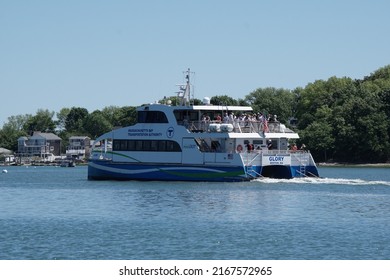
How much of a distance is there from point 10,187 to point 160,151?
359 inches

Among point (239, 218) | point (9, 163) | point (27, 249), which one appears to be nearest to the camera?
point (27, 249)

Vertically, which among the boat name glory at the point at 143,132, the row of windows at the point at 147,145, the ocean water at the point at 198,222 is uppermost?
the boat name glory at the point at 143,132

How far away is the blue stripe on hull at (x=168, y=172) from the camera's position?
181 ft

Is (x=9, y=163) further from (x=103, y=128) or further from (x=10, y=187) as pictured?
(x=10, y=187)

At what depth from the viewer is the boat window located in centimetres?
5688

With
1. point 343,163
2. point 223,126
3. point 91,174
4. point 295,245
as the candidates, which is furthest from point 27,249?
point 343,163

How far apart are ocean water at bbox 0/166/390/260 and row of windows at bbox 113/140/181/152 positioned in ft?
15.1

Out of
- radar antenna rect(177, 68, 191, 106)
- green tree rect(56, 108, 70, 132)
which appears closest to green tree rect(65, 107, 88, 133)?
green tree rect(56, 108, 70, 132)

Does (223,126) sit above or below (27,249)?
above

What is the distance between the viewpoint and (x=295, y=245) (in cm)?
2856

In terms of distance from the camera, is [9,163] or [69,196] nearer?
[69,196]

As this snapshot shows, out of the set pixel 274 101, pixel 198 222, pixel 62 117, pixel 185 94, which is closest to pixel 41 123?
pixel 62 117

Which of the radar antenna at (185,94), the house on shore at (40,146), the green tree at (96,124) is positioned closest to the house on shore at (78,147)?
the green tree at (96,124)

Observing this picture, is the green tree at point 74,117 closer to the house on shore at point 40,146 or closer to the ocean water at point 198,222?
the house on shore at point 40,146
